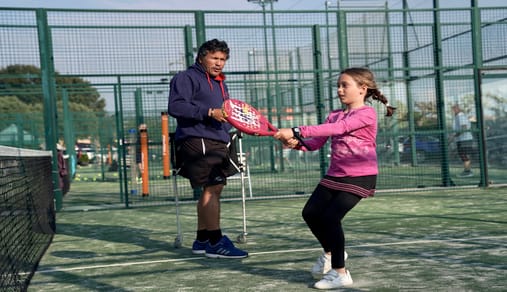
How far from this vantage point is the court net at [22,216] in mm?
4238

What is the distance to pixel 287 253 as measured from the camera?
5.23 meters

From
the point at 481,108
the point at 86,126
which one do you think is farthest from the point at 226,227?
the point at 86,126

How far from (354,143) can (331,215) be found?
1.71ft

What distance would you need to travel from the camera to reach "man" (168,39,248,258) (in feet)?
17.0

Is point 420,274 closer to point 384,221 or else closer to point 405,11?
point 384,221

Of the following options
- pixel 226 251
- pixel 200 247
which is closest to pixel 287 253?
pixel 226 251

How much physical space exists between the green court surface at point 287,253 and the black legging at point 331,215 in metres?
0.27

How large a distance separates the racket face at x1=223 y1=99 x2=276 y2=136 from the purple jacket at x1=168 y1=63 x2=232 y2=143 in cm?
55

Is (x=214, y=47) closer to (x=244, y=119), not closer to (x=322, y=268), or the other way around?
(x=244, y=119)

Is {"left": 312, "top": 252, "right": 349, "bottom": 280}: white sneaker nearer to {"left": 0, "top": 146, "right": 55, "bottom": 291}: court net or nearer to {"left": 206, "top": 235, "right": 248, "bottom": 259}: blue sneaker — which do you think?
{"left": 206, "top": 235, "right": 248, "bottom": 259}: blue sneaker

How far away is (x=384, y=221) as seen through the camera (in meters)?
7.06

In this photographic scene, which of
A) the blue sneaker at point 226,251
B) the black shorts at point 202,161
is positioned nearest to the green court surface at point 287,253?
the blue sneaker at point 226,251

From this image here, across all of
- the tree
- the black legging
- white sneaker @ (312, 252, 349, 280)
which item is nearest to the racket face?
the black legging

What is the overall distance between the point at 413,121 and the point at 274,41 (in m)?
3.52
